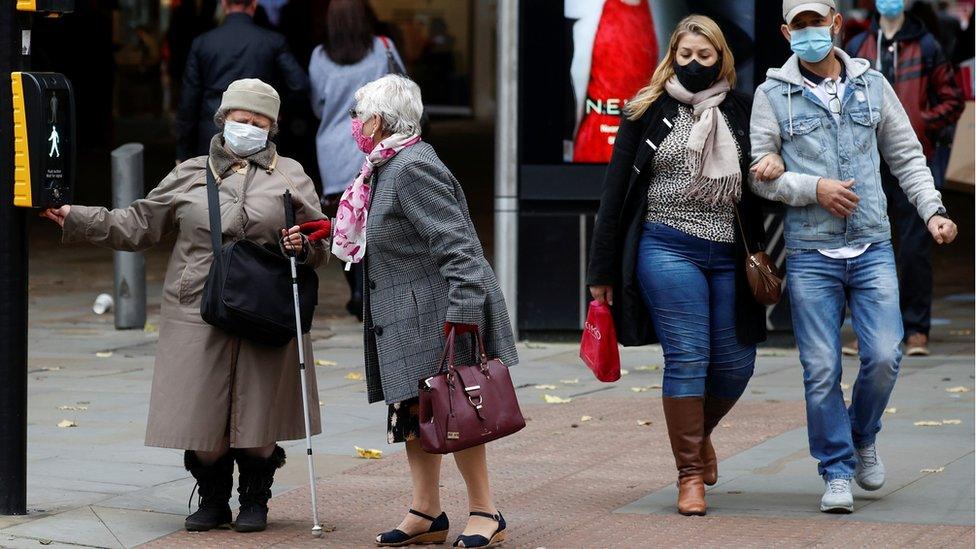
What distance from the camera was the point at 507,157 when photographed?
1009 centimetres

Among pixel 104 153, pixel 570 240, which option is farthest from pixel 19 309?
pixel 104 153

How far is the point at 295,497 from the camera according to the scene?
627 cm

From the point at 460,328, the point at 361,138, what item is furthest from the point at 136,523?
the point at 361,138

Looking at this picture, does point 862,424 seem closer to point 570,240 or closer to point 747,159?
point 747,159

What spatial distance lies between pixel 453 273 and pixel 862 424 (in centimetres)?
169

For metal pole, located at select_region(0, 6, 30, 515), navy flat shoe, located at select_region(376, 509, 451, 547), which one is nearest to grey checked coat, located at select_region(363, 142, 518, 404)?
navy flat shoe, located at select_region(376, 509, 451, 547)

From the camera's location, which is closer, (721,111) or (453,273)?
(453,273)

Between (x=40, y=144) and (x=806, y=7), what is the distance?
8.70 ft

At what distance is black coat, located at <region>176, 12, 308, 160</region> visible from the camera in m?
10.1

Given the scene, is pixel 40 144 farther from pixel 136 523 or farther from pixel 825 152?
pixel 825 152

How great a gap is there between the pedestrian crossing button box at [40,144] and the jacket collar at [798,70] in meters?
2.44

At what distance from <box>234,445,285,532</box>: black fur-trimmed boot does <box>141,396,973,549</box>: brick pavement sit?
0.05 metres

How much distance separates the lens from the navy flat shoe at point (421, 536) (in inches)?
217

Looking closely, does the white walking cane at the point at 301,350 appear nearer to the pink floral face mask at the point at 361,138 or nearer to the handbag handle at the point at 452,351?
the pink floral face mask at the point at 361,138
